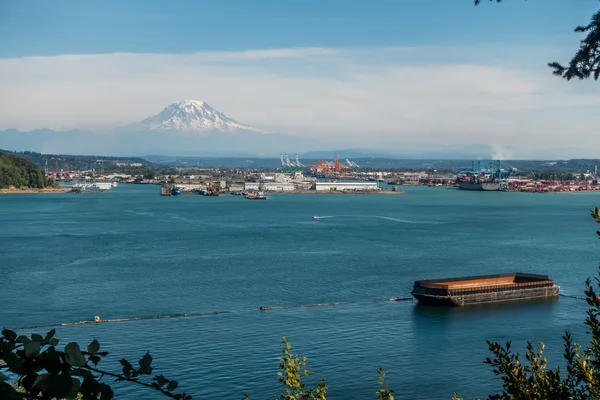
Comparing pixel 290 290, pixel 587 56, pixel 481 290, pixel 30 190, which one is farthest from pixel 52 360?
pixel 30 190

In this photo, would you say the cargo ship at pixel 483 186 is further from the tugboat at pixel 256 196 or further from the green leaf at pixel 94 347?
the green leaf at pixel 94 347

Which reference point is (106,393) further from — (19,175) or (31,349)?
(19,175)

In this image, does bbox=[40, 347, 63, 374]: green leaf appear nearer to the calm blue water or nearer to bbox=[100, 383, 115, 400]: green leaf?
bbox=[100, 383, 115, 400]: green leaf

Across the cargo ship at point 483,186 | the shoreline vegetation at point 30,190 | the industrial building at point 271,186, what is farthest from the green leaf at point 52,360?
the cargo ship at point 483,186

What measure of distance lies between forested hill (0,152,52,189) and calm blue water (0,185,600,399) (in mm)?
11758

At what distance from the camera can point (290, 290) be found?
7.80 metres

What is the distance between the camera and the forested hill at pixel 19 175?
2780 cm

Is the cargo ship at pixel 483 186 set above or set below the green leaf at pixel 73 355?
below

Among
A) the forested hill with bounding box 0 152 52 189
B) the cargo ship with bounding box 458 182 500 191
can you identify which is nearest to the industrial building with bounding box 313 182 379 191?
the cargo ship with bounding box 458 182 500 191

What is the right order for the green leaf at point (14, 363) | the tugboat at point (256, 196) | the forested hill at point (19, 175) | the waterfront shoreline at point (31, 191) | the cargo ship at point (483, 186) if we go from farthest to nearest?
1. the cargo ship at point (483, 186)
2. the forested hill at point (19, 175)
3. the waterfront shoreline at point (31, 191)
4. the tugboat at point (256, 196)
5. the green leaf at point (14, 363)

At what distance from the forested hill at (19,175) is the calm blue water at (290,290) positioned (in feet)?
38.6

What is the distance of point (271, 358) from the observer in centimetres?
507

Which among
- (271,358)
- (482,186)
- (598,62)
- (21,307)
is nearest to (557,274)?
(271,358)

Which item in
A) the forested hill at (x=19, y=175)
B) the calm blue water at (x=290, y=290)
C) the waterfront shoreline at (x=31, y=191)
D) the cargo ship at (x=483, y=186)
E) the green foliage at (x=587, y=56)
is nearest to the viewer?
the green foliage at (x=587, y=56)
